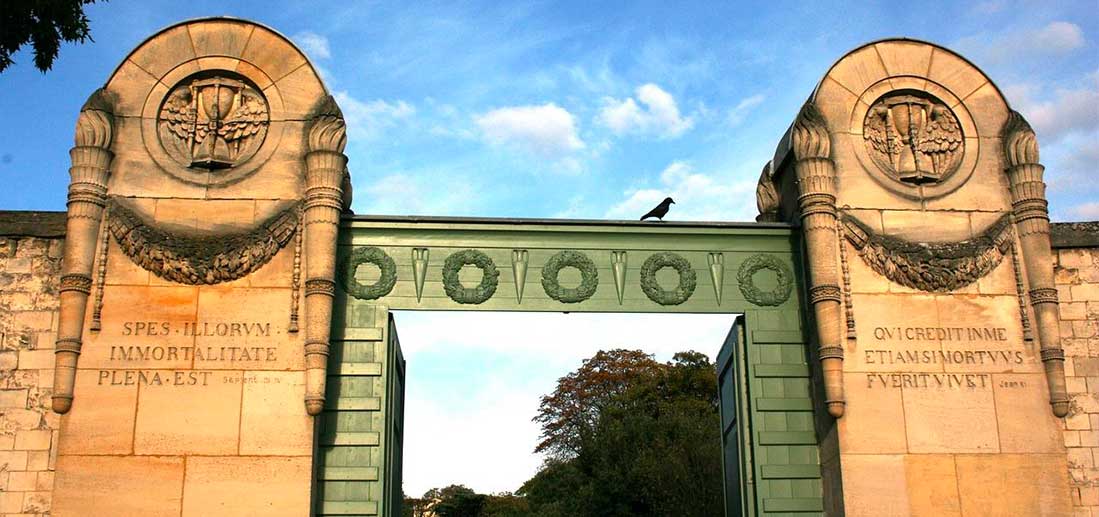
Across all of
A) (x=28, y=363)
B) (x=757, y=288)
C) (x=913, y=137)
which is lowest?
(x=28, y=363)

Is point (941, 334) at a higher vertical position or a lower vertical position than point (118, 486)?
higher

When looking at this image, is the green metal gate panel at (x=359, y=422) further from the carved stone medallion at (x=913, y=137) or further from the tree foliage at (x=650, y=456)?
the tree foliage at (x=650, y=456)

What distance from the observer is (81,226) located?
1542cm

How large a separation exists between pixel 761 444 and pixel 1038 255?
5.07m

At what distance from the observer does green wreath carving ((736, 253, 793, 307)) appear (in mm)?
16656

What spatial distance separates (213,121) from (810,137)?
29.7ft

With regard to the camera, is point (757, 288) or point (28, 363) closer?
point (28, 363)

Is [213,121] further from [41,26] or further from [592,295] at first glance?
[592,295]

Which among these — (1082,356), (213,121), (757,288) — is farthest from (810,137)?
(213,121)

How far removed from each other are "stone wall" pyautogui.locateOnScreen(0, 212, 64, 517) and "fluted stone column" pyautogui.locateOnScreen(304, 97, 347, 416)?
12.3 ft

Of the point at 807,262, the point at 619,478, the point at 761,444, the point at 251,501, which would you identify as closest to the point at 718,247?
the point at 807,262

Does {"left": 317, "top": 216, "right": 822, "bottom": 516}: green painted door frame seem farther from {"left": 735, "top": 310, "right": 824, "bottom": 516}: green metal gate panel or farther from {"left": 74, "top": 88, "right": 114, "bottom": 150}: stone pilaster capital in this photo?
{"left": 74, "top": 88, "right": 114, "bottom": 150}: stone pilaster capital

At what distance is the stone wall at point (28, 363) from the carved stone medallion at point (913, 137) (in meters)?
12.6

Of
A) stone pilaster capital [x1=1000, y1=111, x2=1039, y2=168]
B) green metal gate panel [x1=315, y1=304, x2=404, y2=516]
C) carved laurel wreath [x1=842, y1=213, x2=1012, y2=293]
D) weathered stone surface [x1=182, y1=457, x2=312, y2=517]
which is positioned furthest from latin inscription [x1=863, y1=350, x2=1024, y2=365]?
weathered stone surface [x1=182, y1=457, x2=312, y2=517]
